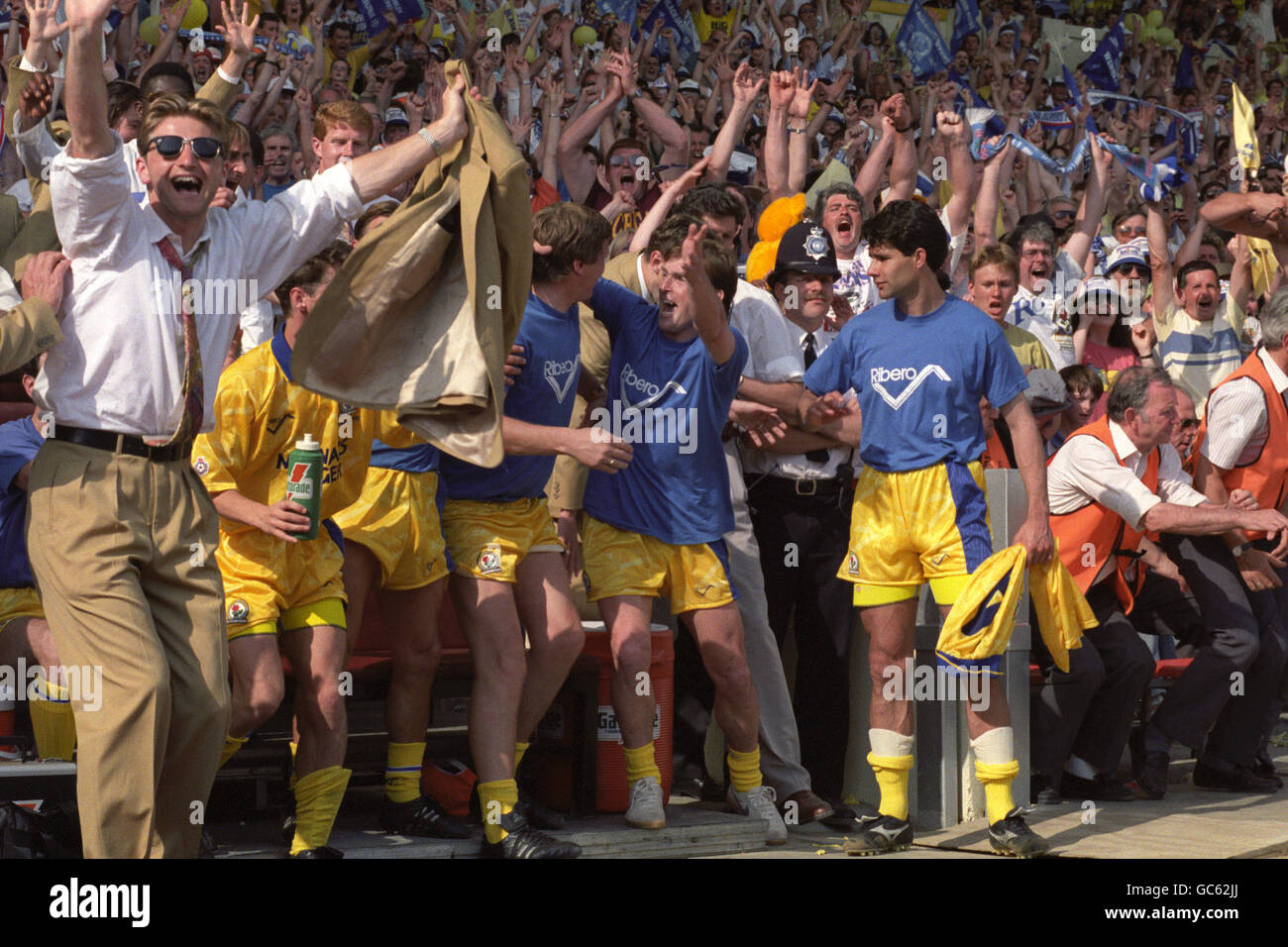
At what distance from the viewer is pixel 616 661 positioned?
609 centimetres

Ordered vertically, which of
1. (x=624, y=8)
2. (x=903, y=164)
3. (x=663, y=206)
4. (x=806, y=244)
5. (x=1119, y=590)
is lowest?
(x=1119, y=590)

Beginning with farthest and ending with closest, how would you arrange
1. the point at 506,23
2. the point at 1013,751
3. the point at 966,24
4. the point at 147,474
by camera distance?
the point at 966,24 → the point at 506,23 → the point at 1013,751 → the point at 147,474

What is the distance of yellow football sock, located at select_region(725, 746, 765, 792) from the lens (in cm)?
633

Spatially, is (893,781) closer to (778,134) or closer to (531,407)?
(531,407)

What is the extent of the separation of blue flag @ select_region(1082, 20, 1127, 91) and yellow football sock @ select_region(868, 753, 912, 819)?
14.2 metres

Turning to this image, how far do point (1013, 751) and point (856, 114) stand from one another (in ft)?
26.8

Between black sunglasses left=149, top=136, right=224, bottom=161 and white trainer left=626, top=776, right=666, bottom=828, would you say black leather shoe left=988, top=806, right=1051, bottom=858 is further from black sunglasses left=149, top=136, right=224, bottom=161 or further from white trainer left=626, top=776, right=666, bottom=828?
black sunglasses left=149, top=136, right=224, bottom=161

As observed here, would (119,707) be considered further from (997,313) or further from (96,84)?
(997,313)

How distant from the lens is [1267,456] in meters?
7.80

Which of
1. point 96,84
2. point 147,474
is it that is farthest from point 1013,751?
point 96,84

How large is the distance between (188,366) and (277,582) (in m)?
1.08

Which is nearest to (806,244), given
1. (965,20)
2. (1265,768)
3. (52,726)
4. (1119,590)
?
(1119,590)

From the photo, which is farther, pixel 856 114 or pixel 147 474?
pixel 856 114

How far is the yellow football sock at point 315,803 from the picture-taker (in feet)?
17.6
